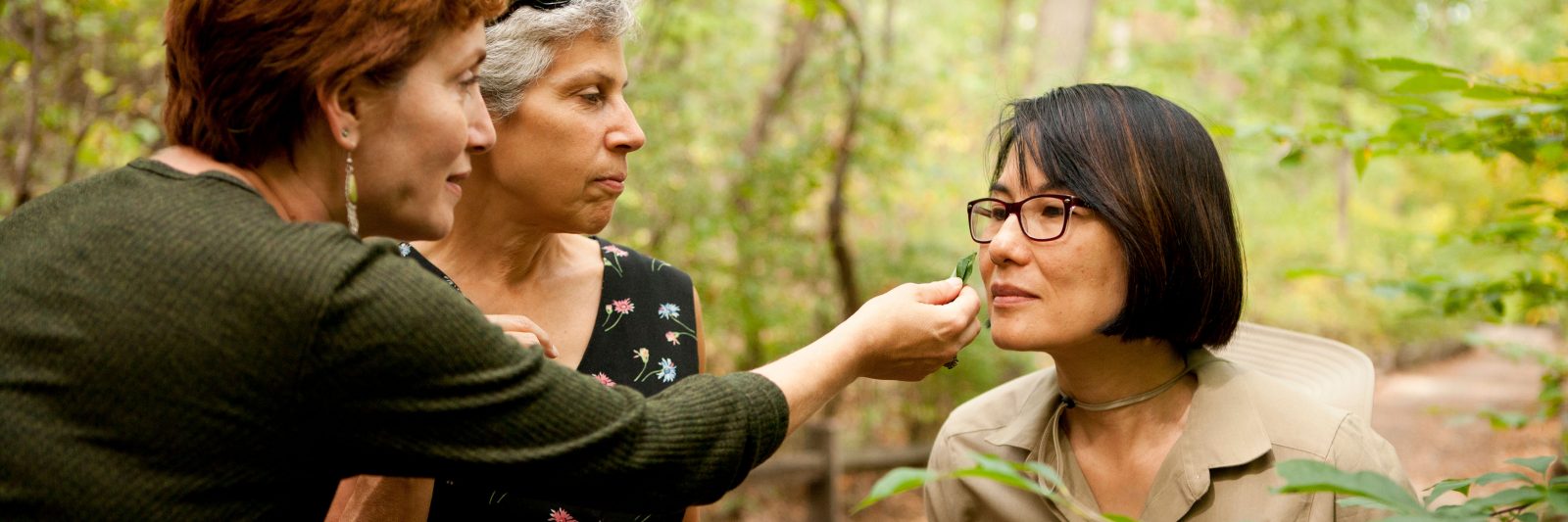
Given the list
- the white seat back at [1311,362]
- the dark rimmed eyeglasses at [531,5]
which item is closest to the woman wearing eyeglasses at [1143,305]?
the white seat back at [1311,362]

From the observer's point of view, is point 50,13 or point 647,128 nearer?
point 50,13

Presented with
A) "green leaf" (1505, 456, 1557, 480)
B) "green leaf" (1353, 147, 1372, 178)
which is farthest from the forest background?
"green leaf" (1505, 456, 1557, 480)

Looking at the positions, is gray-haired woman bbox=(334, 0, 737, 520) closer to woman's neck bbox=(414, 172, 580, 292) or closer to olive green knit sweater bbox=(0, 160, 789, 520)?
woman's neck bbox=(414, 172, 580, 292)

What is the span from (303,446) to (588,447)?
365mm

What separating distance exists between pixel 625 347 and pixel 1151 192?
1.17 metres

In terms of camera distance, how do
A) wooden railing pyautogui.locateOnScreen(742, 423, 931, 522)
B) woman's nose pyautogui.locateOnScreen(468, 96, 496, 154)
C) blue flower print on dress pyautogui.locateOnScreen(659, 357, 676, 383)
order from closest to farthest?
woman's nose pyautogui.locateOnScreen(468, 96, 496, 154) → blue flower print on dress pyautogui.locateOnScreen(659, 357, 676, 383) → wooden railing pyautogui.locateOnScreen(742, 423, 931, 522)

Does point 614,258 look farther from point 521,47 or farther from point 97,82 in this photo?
point 97,82

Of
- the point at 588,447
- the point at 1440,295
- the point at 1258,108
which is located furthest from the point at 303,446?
the point at 1258,108

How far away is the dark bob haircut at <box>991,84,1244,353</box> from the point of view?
223cm

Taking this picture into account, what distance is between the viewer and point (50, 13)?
5.43 meters

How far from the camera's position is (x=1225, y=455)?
2.24 m

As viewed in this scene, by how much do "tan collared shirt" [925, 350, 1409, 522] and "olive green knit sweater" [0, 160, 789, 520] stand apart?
3.17 feet

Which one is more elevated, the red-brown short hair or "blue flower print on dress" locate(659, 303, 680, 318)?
the red-brown short hair

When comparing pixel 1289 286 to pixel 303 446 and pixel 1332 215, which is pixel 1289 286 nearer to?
pixel 1332 215
